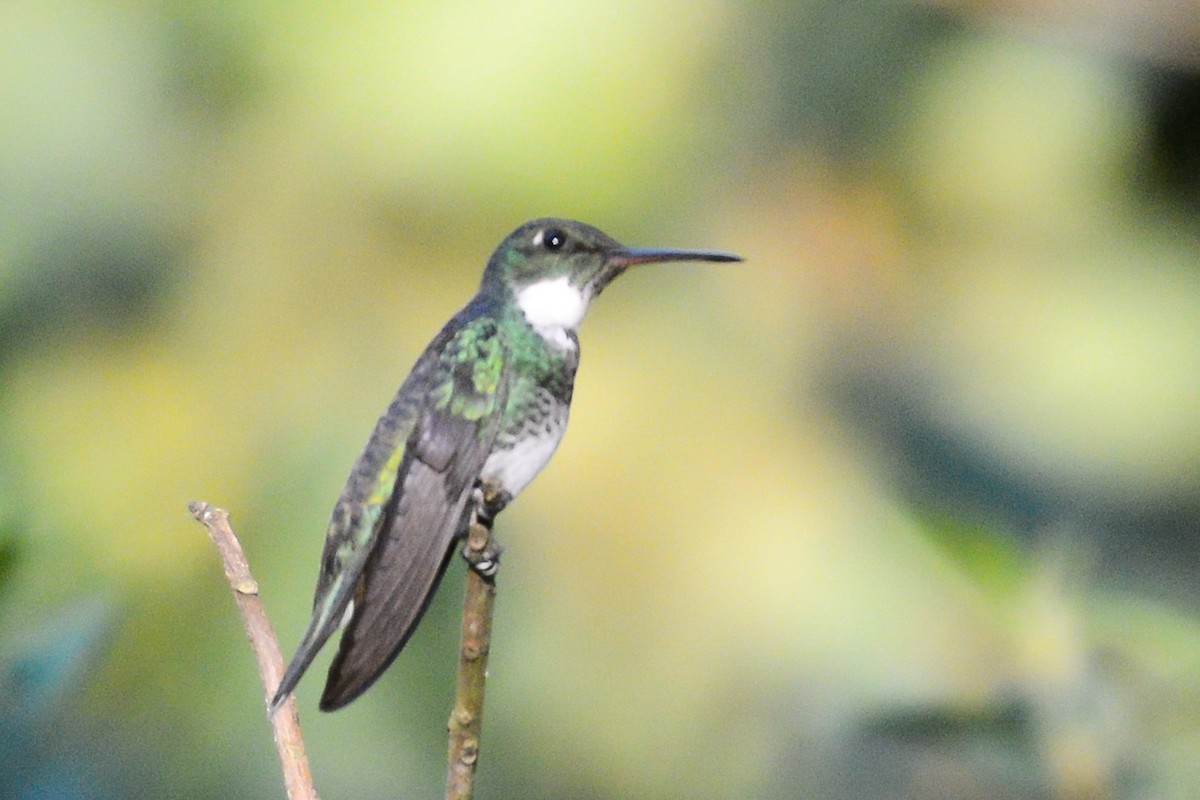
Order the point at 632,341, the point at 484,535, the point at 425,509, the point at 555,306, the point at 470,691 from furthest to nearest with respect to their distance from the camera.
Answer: the point at 632,341
the point at 555,306
the point at 425,509
the point at 484,535
the point at 470,691

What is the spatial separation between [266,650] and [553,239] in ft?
2.03

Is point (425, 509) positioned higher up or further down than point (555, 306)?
further down

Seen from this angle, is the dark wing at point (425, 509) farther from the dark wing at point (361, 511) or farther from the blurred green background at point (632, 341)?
the blurred green background at point (632, 341)

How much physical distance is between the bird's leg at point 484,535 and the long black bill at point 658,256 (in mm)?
292

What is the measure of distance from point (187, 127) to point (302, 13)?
48 centimetres

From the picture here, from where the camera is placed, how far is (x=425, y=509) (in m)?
1.33

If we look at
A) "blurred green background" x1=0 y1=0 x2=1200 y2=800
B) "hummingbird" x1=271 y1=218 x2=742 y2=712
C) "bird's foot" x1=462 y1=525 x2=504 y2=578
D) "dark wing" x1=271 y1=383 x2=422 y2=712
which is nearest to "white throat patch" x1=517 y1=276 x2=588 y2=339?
"hummingbird" x1=271 y1=218 x2=742 y2=712

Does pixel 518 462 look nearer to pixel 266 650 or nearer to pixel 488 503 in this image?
pixel 488 503

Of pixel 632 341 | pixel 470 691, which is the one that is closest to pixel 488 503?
pixel 470 691

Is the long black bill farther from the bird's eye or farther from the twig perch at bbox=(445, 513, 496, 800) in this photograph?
the twig perch at bbox=(445, 513, 496, 800)

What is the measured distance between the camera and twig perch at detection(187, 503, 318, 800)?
0.97 meters

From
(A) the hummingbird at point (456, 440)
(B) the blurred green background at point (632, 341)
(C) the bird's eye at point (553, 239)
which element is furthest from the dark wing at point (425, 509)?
(B) the blurred green background at point (632, 341)

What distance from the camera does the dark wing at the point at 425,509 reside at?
126cm

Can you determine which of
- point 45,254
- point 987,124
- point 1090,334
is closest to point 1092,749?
point 1090,334
